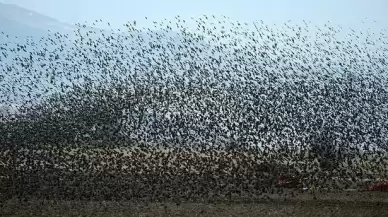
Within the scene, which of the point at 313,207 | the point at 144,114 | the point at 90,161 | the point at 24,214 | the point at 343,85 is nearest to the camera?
the point at 24,214

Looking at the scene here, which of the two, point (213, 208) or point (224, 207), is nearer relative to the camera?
point (213, 208)

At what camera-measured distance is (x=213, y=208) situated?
56.5 ft

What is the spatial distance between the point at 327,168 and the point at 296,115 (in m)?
6.38

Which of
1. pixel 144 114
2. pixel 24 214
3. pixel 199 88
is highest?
pixel 199 88

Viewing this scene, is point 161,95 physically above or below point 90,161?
above

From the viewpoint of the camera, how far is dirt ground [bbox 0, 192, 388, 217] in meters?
16.4

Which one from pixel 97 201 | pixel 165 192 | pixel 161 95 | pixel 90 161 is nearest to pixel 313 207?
pixel 165 192

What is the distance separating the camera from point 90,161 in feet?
79.1

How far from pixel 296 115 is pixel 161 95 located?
8103 mm

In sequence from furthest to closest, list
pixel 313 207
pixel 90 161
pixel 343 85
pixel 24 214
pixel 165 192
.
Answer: pixel 343 85 → pixel 90 161 → pixel 165 192 → pixel 313 207 → pixel 24 214

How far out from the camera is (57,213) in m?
16.2

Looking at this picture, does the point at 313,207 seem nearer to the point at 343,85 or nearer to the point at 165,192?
Answer: the point at 165,192

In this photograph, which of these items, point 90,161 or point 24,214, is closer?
point 24,214

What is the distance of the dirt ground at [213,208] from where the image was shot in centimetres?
1638
